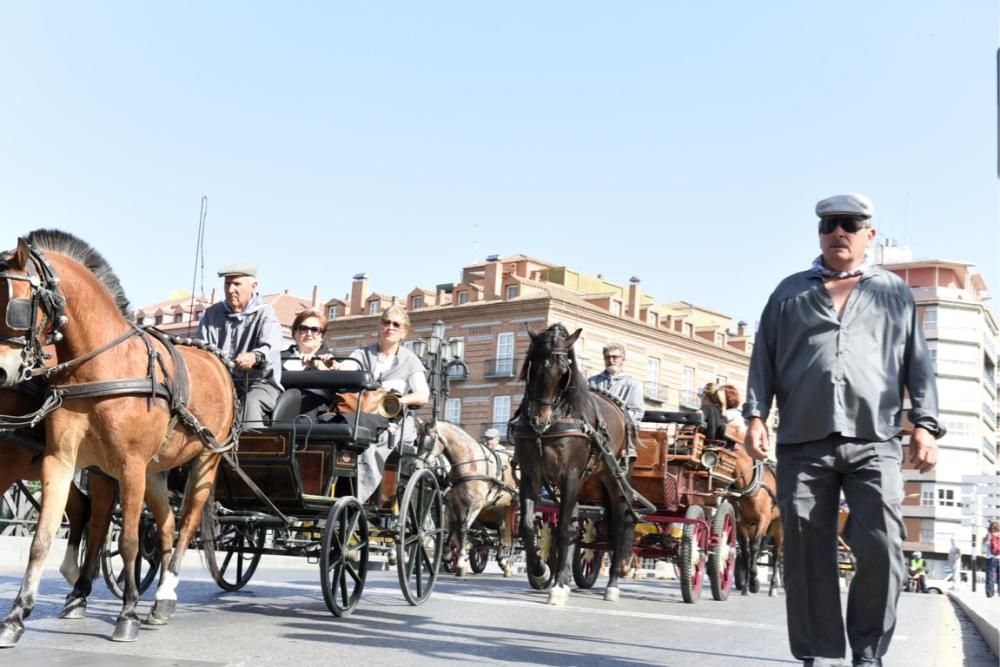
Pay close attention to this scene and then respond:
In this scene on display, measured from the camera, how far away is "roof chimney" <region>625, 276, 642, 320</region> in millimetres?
72250

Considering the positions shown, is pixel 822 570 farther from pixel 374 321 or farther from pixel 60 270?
pixel 374 321

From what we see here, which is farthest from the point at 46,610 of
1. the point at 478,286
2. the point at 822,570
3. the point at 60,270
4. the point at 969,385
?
the point at 969,385

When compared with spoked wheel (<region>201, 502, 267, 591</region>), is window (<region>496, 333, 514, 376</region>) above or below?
above

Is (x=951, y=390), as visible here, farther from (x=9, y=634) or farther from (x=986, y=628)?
(x=9, y=634)

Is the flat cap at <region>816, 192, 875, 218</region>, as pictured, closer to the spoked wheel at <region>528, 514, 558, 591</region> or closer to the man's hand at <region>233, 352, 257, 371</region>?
the man's hand at <region>233, 352, 257, 371</region>

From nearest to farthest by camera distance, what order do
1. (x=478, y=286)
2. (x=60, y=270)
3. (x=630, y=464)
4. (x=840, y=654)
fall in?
1. (x=840, y=654)
2. (x=60, y=270)
3. (x=630, y=464)
4. (x=478, y=286)

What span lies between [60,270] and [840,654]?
434 cm

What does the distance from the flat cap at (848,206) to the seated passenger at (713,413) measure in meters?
8.68

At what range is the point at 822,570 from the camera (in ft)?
18.7

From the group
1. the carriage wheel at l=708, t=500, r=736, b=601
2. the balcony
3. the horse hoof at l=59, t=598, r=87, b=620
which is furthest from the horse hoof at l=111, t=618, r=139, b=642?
the balcony

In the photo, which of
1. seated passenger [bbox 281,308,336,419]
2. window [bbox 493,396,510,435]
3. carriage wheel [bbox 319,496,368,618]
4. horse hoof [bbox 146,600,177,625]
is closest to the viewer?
horse hoof [bbox 146,600,177,625]

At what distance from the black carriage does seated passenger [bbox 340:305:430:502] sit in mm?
194

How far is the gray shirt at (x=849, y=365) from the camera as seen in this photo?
18.5 ft

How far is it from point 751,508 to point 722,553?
1.46 metres
